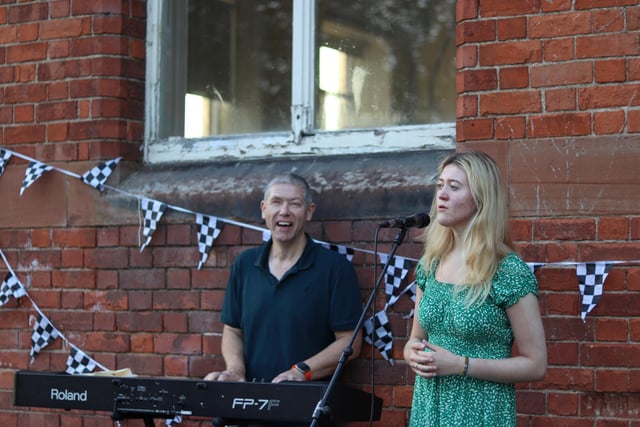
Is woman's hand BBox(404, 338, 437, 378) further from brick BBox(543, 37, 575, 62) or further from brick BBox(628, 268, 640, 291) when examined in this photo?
brick BBox(543, 37, 575, 62)

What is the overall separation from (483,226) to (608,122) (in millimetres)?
1053

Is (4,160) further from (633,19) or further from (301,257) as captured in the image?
(633,19)

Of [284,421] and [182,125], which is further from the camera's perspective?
[182,125]

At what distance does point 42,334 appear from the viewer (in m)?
5.99

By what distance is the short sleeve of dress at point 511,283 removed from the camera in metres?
3.88

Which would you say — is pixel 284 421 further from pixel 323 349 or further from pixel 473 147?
pixel 473 147

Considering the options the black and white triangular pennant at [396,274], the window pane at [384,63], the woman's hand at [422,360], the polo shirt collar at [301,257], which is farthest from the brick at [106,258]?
the woman's hand at [422,360]

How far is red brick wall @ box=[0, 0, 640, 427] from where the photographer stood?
4.68 meters

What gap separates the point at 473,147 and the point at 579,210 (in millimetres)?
566

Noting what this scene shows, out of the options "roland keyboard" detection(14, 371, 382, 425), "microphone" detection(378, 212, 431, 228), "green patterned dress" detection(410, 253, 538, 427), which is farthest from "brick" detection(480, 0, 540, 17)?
"roland keyboard" detection(14, 371, 382, 425)

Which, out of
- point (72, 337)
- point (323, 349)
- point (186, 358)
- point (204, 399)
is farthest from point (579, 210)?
point (72, 337)

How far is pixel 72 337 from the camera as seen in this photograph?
19.5ft

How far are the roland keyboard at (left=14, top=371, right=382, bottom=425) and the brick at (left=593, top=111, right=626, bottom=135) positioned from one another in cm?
148

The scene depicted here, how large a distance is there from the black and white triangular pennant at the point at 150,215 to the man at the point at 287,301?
0.67 meters
